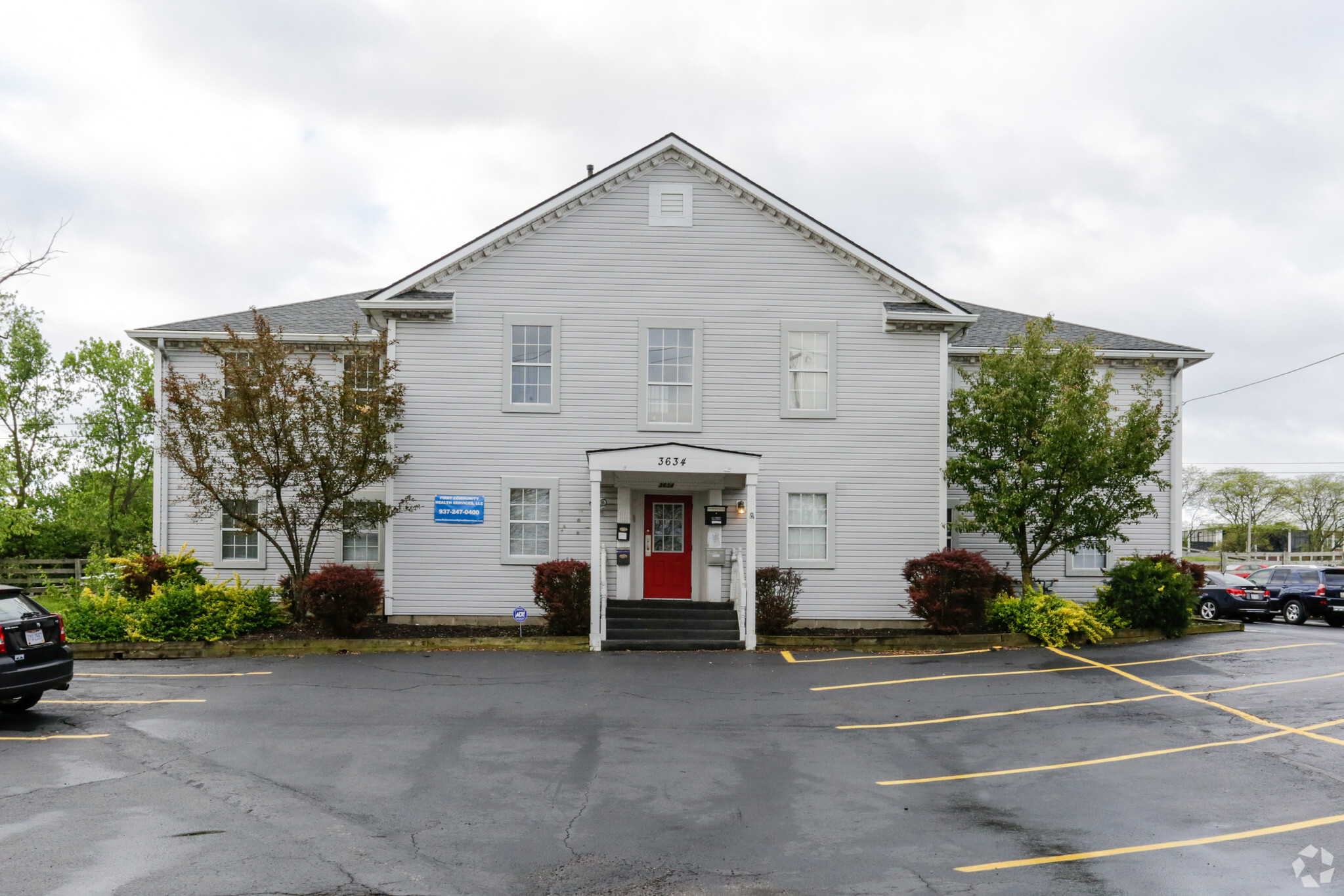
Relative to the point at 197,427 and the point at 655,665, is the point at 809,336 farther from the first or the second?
the point at 197,427

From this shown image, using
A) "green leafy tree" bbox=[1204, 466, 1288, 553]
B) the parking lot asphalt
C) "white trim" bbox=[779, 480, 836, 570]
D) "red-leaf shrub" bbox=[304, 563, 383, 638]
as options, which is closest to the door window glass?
"white trim" bbox=[779, 480, 836, 570]

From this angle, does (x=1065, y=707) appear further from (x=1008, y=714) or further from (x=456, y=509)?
(x=456, y=509)

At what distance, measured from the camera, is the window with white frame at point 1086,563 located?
21.3m

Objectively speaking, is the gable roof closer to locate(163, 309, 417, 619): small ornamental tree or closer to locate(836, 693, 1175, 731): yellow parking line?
locate(836, 693, 1175, 731): yellow parking line

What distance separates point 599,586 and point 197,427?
7759 mm

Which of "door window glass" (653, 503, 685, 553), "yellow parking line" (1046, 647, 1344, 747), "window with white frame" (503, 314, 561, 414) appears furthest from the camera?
"door window glass" (653, 503, 685, 553)

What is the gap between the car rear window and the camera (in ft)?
34.1

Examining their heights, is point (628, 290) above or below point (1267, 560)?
above

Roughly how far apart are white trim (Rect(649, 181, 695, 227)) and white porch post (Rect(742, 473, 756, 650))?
5.49m

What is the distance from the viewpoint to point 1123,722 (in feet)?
36.6

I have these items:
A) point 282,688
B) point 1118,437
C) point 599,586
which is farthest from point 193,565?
point 1118,437

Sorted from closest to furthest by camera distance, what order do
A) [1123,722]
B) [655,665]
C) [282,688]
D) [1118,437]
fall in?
1. [1123,722]
2. [282,688]
3. [655,665]
4. [1118,437]

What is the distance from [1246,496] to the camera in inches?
3140

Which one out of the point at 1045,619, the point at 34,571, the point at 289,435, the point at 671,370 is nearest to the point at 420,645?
the point at 289,435
